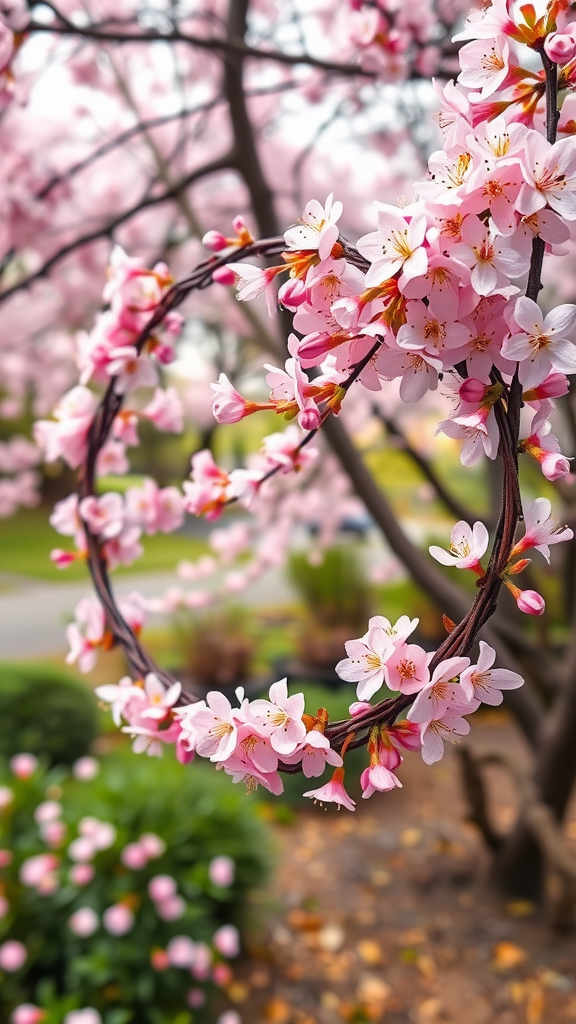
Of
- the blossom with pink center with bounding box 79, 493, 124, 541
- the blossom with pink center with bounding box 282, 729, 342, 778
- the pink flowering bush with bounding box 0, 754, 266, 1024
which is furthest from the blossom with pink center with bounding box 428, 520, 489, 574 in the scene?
the pink flowering bush with bounding box 0, 754, 266, 1024

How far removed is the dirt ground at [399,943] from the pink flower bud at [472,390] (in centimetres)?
152

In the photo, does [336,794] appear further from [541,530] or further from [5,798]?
[5,798]

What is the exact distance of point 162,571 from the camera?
675cm

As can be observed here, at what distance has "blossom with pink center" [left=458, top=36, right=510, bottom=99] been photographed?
36 cm

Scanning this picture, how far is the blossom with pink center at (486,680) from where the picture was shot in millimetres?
321

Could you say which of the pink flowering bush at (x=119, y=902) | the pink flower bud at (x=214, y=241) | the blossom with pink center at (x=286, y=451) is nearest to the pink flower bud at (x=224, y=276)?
the pink flower bud at (x=214, y=241)

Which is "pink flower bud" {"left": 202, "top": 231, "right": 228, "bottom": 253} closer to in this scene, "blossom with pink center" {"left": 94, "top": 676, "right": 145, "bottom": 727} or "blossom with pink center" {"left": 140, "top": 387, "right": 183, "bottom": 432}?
"blossom with pink center" {"left": 140, "top": 387, "right": 183, "bottom": 432}

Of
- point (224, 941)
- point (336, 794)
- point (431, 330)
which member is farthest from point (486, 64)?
point (224, 941)

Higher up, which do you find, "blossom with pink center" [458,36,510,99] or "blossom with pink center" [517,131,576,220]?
"blossom with pink center" [458,36,510,99]

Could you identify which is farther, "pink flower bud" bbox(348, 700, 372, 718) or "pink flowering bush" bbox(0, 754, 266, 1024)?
"pink flowering bush" bbox(0, 754, 266, 1024)

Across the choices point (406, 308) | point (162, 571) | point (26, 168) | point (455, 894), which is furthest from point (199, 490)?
point (162, 571)

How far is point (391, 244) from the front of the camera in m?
0.33

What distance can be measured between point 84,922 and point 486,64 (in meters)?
1.50

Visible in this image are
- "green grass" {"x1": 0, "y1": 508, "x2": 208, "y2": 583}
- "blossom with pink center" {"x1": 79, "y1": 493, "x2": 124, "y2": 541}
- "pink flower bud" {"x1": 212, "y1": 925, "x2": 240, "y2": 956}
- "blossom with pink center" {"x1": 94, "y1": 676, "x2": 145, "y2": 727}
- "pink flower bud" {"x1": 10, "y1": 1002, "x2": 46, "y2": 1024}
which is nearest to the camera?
"blossom with pink center" {"x1": 94, "y1": 676, "x2": 145, "y2": 727}
